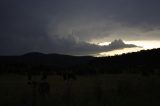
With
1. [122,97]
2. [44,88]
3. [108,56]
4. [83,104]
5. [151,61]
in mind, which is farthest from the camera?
[108,56]

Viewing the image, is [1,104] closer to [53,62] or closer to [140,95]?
[140,95]

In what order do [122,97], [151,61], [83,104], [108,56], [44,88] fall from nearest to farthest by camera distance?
[83,104]
[122,97]
[44,88]
[151,61]
[108,56]

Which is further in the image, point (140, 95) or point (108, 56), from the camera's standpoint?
point (108, 56)

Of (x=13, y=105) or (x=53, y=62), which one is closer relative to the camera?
(x=13, y=105)

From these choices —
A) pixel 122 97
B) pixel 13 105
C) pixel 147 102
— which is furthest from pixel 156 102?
pixel 13 105

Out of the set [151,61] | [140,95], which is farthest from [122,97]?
[151,61]

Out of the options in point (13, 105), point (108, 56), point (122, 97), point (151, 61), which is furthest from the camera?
point (108, 56)

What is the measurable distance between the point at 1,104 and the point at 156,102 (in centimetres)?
789

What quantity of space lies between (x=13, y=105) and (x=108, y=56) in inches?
4564

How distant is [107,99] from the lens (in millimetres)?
17469

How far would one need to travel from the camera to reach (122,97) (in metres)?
18.4

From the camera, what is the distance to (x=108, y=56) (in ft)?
433

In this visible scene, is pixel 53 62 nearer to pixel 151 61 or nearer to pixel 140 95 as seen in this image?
pixel 151 61

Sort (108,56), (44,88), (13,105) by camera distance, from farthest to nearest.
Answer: (108,56) < (44,88) < (13,105)
